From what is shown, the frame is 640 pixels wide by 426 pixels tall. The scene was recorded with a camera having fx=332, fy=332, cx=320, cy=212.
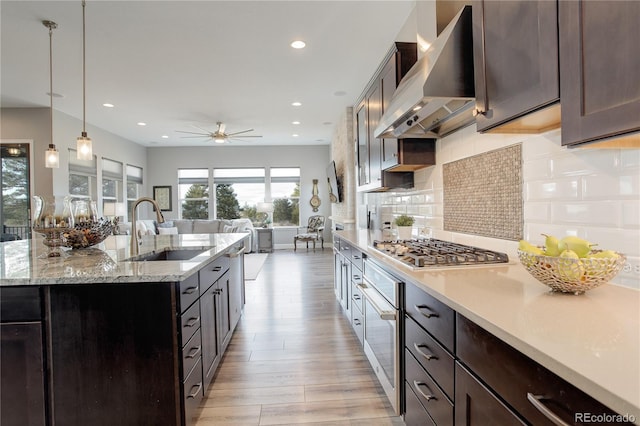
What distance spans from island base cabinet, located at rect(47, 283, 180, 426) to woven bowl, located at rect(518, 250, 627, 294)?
1.46 m

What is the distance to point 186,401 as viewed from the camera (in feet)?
5.21

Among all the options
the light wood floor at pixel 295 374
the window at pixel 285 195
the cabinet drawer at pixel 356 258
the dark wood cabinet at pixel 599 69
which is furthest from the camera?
the window at pixel 285 195

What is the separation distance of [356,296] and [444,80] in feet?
5.68

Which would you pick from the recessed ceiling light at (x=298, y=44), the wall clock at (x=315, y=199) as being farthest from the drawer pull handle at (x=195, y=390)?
the wall clock at (x=315, y=199)

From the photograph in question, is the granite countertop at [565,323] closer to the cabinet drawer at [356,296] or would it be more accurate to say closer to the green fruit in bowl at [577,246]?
the green fruit in bowl at [577,246]

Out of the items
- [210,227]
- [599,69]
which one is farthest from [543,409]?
[210,227]

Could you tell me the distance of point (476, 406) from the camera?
977mm

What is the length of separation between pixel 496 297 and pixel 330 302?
3.09 meters

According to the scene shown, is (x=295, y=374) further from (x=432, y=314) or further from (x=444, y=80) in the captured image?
(x=444, y=80)

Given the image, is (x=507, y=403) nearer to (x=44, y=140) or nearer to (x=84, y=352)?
(x=84, y=352)

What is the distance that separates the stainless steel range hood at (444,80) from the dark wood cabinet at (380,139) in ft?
1.92

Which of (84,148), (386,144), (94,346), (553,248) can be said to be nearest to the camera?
(553,248)

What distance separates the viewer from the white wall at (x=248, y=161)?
31.5 ft

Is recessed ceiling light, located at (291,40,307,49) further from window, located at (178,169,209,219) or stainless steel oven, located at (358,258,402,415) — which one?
window, located at (178,169,209,219)
